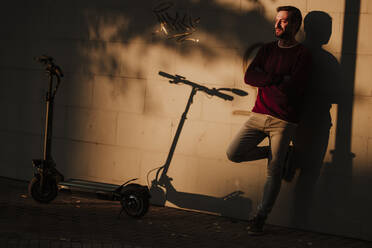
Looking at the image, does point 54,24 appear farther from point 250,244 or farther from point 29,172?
point 250,244

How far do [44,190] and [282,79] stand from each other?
2.91 meters

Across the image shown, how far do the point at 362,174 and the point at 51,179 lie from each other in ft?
10.9

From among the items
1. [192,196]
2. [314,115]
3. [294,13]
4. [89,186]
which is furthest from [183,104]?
[294,13]

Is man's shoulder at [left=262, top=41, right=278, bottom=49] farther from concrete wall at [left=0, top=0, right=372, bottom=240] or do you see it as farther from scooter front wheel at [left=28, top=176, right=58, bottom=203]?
scooter front wheel at [left=28, top=176, right=58, bottom=203]

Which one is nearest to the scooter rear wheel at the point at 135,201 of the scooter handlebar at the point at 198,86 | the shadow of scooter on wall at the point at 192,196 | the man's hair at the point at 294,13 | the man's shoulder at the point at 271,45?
the shadow of scooter on wall at the point at 192,196

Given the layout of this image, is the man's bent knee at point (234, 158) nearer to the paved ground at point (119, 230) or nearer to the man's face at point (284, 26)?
the paved ground at point (119, 230)

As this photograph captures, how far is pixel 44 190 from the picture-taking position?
6.94 meters

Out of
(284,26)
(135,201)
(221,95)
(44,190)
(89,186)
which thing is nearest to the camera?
(284,26)

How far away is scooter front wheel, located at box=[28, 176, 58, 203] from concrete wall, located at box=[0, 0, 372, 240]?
2.61 feet

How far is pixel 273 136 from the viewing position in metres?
6.16

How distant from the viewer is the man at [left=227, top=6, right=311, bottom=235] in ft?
Result: 19.8

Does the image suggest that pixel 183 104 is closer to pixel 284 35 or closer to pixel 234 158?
pixel 234 158

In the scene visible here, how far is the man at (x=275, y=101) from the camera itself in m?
6.04

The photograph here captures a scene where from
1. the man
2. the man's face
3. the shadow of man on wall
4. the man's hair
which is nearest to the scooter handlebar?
the man
